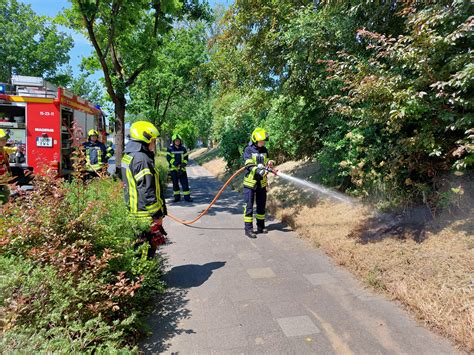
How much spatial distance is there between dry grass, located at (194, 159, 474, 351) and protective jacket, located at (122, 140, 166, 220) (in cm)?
266

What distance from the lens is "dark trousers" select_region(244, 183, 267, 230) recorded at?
6.11 metres

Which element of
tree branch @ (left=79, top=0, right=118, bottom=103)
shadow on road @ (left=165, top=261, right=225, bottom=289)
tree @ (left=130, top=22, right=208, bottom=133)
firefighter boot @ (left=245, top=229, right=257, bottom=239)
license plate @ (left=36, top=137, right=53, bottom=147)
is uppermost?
tree @ (left=130, top=22, right=208, bottom=133)

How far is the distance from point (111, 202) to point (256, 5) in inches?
222

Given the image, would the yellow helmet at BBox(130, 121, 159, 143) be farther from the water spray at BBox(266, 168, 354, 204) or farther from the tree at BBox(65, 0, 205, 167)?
the tree at BBox(65, 0, 205, 167)

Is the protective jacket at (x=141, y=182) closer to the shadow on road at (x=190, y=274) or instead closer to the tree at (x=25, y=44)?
the shadow on road at (x=190, y=274)

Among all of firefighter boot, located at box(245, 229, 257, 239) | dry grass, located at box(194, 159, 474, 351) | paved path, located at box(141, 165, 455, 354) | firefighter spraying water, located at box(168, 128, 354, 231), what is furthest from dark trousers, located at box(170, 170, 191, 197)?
dry grass, located at box(194, 159, 474, 351)

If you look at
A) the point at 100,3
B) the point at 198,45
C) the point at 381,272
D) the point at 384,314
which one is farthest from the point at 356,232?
the point at 198,45

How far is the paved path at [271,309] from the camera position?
290cm

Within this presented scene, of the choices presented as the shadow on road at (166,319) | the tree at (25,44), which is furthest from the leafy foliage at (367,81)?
the tree at (25,44)

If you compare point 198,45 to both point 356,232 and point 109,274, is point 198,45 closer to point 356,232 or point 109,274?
point 356,232

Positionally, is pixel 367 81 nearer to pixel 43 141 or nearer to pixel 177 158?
pixel 177 158

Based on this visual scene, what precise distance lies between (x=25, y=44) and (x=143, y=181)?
25.4 meters

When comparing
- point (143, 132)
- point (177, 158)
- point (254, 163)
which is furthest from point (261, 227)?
point (177, 158)

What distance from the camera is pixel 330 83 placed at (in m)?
6.05
